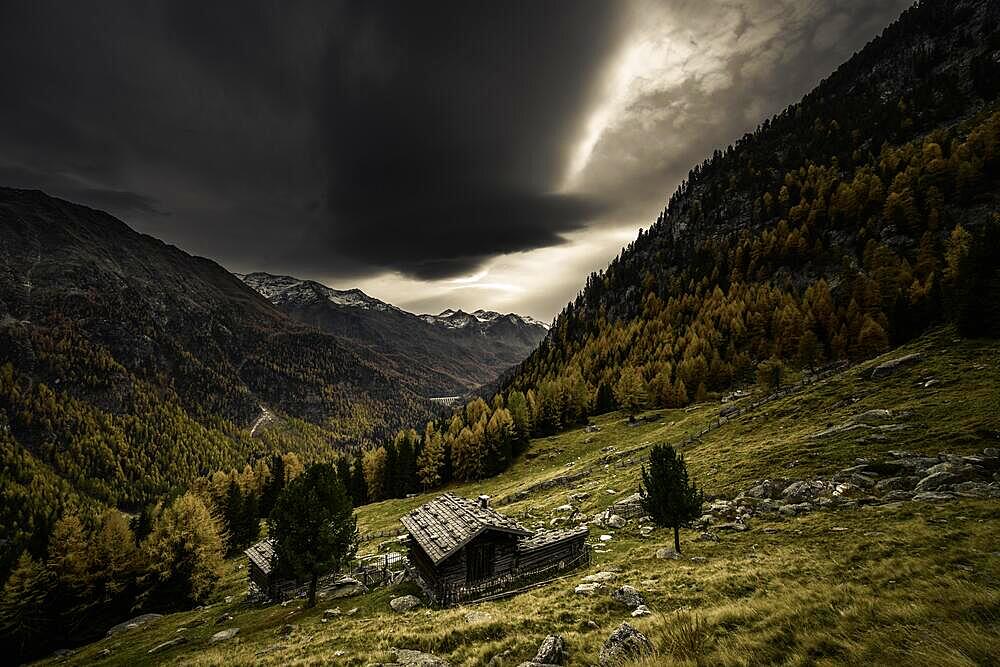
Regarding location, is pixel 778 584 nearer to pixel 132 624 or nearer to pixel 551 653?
pixel 551 653

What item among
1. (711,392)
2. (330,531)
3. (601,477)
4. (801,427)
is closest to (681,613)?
(330,531)

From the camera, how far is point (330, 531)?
98.6 ft

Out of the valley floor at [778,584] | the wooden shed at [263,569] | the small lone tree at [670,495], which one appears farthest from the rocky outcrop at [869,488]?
the wooden shed at [263,569]

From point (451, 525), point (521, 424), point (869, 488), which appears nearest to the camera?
point (869, 488)

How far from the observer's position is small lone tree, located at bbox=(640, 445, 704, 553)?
24594mm

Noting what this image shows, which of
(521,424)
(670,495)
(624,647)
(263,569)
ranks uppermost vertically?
(624,647)

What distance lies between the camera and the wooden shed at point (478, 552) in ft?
85.7

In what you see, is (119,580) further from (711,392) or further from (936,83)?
(936,83)

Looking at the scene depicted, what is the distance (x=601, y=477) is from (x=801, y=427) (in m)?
22.7

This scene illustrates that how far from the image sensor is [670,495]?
24.8m

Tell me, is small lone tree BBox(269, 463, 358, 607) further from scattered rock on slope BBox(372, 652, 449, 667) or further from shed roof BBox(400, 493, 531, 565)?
scattered rock on slope BBox(372, 652, 449, 667)

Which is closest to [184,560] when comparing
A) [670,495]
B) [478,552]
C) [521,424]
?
[478,552]

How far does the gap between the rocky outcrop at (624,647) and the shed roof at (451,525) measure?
52.6 feet

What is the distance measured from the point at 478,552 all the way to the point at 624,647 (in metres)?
18.7
